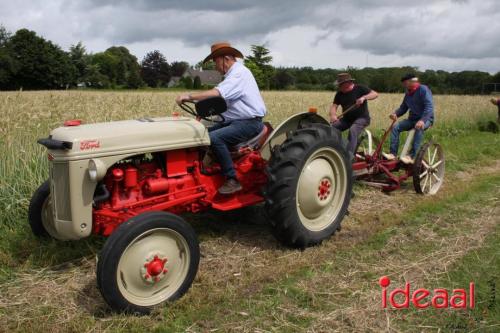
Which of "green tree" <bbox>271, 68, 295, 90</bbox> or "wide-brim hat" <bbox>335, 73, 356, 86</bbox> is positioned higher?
"green tree" <bbox>271, 68, 295, 90</bbox>

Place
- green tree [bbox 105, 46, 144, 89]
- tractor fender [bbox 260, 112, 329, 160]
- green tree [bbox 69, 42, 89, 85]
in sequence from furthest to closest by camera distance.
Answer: green tree [bbox 105, 46, 144, 89] → green tree [bbox 69, 42, 89, 85] → tractor fender [bbox 260, 112, 329, 160]

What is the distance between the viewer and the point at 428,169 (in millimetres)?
6727

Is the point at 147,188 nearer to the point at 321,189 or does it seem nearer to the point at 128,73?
the point at 321,189

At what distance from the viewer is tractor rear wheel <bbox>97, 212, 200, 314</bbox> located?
3.03m

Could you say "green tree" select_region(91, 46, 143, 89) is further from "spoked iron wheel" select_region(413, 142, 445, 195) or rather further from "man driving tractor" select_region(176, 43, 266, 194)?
"man driving tractor" select_region(176, 43, 266, 194)

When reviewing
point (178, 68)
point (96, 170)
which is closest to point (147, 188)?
point (96, 170)

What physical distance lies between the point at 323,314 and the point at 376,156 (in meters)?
3.80

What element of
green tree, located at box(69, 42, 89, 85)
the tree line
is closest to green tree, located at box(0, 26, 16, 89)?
the tree line

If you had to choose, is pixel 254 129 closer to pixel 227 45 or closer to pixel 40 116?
pixel 227 45

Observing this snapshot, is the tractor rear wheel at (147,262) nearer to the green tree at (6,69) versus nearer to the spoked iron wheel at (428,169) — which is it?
the spoked iron wheel at (428,169)

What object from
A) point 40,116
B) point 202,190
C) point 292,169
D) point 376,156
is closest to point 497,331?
point 292,169

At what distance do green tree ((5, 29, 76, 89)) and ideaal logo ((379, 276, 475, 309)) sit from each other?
55839mm

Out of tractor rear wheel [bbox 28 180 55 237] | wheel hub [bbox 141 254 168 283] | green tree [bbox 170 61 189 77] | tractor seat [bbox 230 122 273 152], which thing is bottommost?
wheel hub [bbox 141 254 168 283]

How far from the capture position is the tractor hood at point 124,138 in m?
3.33
